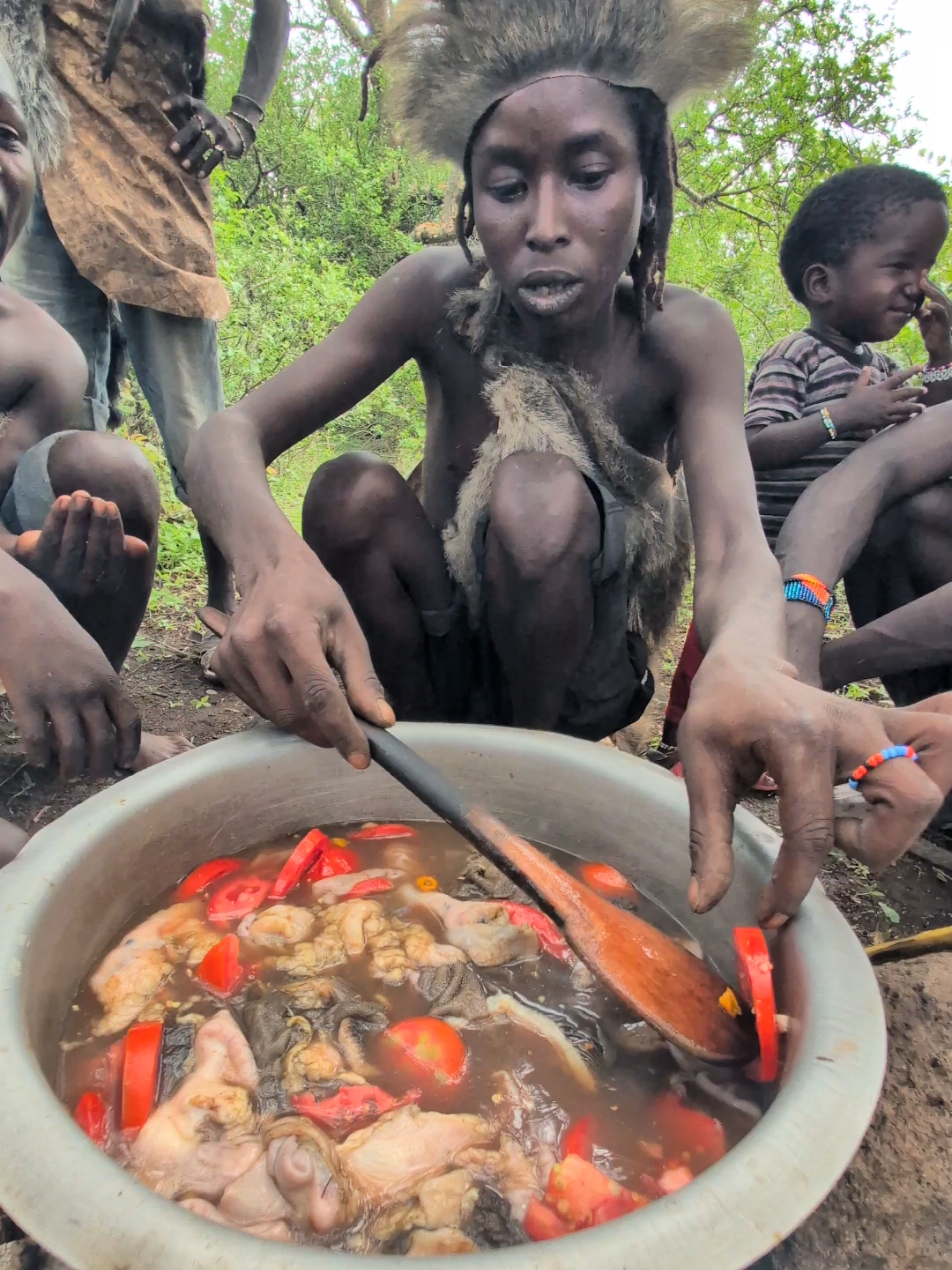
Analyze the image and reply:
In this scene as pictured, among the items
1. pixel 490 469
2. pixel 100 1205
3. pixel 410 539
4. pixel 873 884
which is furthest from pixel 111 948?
pixel 873 884

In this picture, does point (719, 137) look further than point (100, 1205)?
Yes

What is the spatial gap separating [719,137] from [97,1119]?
767 centimetres

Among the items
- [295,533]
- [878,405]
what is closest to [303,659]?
[295,533]

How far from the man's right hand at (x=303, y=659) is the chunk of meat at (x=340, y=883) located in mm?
264

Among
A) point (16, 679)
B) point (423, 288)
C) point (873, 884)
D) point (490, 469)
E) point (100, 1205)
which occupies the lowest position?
point (873, 884)

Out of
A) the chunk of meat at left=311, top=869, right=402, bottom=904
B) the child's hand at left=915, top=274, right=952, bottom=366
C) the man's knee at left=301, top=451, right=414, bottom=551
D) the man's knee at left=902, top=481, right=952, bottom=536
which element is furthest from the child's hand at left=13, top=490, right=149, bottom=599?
the child's hand at left=915, top=274, right=952, bottom=366

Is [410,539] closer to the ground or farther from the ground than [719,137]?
closer to the ground

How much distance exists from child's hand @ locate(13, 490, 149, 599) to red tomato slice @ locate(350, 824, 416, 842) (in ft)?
2.77

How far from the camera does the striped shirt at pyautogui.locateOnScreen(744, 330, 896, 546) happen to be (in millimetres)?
2615

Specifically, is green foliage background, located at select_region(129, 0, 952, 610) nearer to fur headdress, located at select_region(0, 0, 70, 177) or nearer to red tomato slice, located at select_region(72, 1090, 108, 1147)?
fur headdress, located at select_region(0, 0, 70, 177)

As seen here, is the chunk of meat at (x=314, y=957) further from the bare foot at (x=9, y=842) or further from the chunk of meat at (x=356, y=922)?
the bare foot at (x=9, y=842)

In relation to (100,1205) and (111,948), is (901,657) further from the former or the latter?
(100,1205)

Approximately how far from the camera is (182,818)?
1.48 metres

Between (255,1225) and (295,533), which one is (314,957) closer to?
(255,1225)
